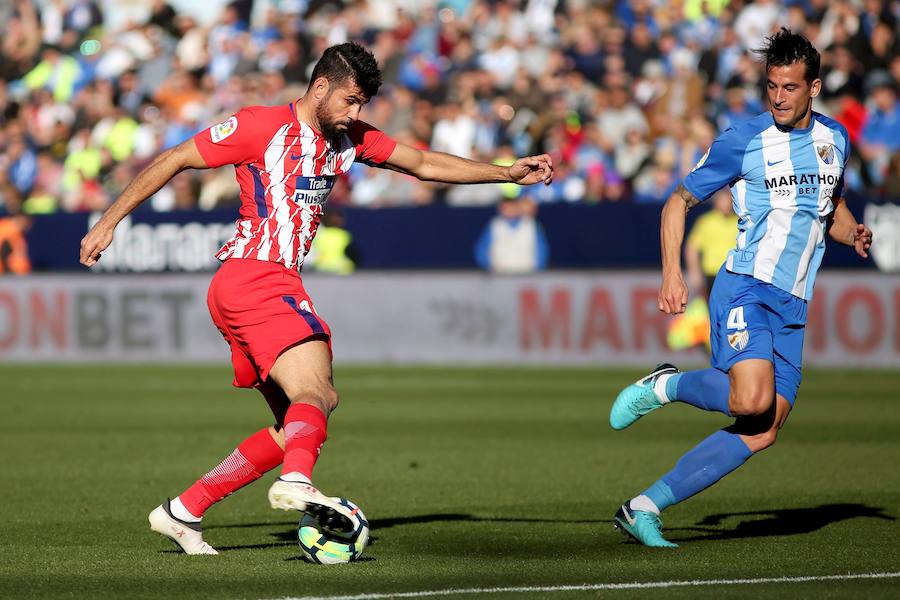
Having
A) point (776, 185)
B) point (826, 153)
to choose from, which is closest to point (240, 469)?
point (776, 185)

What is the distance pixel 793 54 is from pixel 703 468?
1.93 m

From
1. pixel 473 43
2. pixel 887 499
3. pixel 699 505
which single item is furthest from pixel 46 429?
pixel 473 43

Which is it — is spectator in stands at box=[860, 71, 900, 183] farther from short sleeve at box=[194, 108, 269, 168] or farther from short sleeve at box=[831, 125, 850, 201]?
short sleeve at box=[194, 108, 269, 168]

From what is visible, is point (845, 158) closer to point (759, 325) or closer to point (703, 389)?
point (759, 325)

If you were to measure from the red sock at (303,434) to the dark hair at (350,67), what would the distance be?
1428mm

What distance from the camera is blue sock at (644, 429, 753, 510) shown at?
7102 millimetres

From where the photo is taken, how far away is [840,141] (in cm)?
721

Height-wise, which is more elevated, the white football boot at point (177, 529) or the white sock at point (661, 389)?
the white sock at point (661, 389)

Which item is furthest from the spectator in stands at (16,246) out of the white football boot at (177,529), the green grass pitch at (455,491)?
the white football boot at (177,529)

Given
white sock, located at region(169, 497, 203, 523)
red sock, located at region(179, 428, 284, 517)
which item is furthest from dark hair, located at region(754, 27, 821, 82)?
white sock, located at region(169, 497, 203, 523)

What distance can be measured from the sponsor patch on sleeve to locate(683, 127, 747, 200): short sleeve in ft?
6.84

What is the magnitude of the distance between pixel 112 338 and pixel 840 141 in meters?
14.8

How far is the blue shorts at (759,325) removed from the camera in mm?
6945

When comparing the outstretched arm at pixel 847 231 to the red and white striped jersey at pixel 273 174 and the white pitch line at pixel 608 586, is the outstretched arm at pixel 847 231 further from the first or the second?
the red and white striped jersey at pixel 273 174
